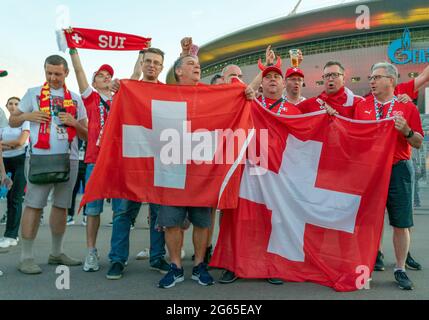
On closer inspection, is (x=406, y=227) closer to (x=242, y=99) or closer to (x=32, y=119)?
(x=242, y=99)

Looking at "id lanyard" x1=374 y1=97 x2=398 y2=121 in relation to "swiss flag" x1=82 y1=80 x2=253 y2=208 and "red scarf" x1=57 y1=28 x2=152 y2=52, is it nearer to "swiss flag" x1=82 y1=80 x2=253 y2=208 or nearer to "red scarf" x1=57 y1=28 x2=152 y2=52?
"swiss flag" x1=82 y1=80 x2=253 y2=208

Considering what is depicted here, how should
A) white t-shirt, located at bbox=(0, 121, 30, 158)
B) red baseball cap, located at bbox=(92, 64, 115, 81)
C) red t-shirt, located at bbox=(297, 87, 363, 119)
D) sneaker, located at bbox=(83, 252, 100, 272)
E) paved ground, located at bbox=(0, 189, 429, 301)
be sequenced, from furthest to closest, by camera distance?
white t-shirt, located at bbox=(0, 121, 30, 158)
red baseball cap, located at bbox=(92, 64, 115, 81)
red t-shirt, located at bbox=(297, 87, 363, 119)
sneaker, located at bbox=(83, 252, 100, 272)
paved ground, located at bbox=(0, 189, 429, 301)

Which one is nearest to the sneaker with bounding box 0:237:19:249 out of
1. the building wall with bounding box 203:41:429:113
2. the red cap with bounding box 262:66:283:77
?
the red cap with bounding box 262:66:283:77

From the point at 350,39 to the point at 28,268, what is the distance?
3119cm

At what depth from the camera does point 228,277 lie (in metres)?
3.11

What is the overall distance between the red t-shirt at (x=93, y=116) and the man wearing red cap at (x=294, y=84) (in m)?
1.76

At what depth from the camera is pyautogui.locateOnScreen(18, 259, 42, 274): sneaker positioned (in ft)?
10.7

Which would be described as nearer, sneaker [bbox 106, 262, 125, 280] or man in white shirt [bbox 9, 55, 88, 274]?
sneaker [bbox 106, 262, 125, 280]

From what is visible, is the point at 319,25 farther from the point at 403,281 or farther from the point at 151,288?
the point at 151,288

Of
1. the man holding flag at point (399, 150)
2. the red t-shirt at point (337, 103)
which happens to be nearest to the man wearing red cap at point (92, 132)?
the red t-shirt at point (337, 103)

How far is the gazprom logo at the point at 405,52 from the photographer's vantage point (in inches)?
1057

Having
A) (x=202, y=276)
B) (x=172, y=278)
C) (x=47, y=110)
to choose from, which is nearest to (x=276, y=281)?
(x=202, y=276)

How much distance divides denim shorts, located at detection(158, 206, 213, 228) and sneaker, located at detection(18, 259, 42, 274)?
1140mm

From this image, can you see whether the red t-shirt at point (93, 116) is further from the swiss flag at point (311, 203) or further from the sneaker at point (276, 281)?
the sneaker at point (276, 281)
